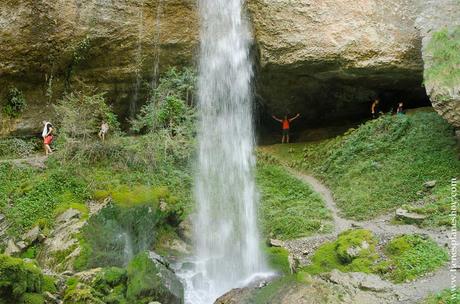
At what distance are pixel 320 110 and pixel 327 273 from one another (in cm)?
1130

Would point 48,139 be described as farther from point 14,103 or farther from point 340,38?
point 340,38

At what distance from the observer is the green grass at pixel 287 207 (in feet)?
45.2

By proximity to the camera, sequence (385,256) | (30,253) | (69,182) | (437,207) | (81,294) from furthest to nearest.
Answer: (69,182), (437,207), (30,253), (385,256), (81,294)

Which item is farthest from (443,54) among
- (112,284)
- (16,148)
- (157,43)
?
(16,148)

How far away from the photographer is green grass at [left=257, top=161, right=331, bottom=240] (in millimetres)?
13773

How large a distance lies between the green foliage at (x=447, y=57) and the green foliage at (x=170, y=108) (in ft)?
25.3

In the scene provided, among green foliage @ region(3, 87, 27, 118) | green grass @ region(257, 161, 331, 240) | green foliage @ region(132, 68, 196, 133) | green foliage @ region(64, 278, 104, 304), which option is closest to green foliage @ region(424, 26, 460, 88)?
green grass @ region(257, 161, 331, 240)

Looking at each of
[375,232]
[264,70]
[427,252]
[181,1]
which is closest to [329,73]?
[264,70]

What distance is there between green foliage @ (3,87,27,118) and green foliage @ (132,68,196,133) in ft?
14.4

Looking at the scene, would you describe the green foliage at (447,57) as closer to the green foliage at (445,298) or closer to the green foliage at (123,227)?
the green foliage at (445,298)

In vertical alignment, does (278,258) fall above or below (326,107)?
below

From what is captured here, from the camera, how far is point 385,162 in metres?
15.6

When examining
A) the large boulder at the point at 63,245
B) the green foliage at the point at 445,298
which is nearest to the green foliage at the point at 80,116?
the large boulder at the point at 63,245

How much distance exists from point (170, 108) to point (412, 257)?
9.19 metres
